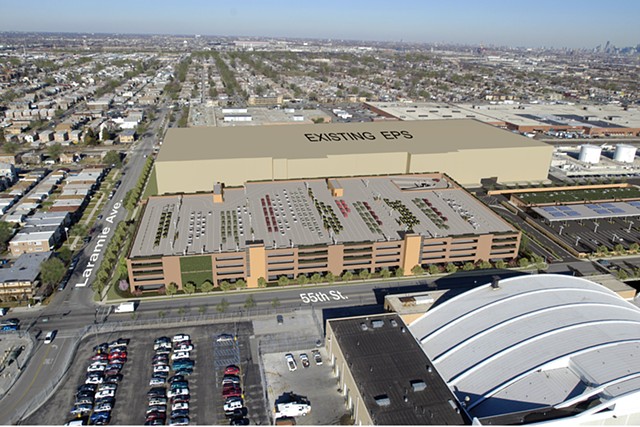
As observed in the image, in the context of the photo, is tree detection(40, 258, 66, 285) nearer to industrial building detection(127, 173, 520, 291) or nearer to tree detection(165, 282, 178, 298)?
industrial building detection(127, 173, 520, 291)

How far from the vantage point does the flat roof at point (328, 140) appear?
62441 mm

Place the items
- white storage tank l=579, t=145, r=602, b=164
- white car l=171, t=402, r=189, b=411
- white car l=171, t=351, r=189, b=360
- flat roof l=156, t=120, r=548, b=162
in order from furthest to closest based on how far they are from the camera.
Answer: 1. white storage tank l=579, t=145, r=602, b=164
2. flat roof l=156, t=120, r=548, b=162
3. white car l=171, t=351, r=189, b=360
4. white car l=171, t=402, r=189, b=411

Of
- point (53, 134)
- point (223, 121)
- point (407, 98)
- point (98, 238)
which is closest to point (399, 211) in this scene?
point (98, 238)

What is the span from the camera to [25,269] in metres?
41.0

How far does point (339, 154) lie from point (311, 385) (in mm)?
38277

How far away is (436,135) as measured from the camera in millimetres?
72375

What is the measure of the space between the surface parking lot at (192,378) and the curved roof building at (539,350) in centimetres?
1155

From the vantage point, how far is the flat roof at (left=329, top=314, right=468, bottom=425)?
2380cm

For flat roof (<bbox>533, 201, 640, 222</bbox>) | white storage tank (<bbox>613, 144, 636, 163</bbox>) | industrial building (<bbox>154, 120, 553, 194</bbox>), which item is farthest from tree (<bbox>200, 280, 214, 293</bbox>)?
white storage tank (<bbox>613, 144, 636, 163</bbox>)

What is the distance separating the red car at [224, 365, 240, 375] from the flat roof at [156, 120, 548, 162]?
34125 millimetres

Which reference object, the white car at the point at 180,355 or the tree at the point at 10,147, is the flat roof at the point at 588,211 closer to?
the white car at the point at 180,355

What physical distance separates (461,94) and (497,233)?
403ft

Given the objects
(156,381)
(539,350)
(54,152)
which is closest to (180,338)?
(156,381)

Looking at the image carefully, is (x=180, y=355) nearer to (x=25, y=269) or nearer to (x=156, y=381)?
(x=156, y=381)
